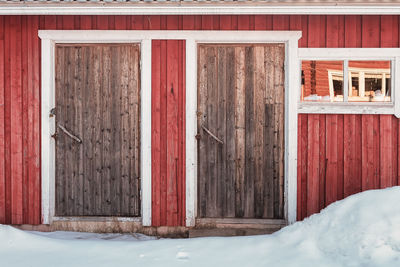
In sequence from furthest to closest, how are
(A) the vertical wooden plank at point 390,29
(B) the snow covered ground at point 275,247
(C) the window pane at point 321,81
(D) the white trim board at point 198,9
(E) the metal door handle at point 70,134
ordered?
(E) the metal door handle at point 70,134 < (C) the window pane at point 321,81 < (A) the vertical wooden plank at point 390,29 < (D) the white trim board at point 198,9 < (B) the snow covered ground at point 275,247

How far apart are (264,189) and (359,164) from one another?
1323 mm

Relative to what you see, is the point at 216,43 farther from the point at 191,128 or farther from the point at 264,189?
the point at 264,189

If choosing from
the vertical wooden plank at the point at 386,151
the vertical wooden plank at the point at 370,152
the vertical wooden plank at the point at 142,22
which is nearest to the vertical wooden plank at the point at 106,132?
the vertical wooden plank at the point at 142,22

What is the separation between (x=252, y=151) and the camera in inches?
215

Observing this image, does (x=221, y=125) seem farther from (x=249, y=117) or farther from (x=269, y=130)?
(x=269, y=130)

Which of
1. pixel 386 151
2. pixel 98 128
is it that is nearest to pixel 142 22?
pixel 98 128

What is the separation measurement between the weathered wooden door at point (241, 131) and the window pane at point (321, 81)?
32 cm

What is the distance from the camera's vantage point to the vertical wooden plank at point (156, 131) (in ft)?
17.8

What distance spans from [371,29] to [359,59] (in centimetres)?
42

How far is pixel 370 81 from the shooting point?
5402 millimetres

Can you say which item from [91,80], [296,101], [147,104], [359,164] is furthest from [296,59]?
[91,80]

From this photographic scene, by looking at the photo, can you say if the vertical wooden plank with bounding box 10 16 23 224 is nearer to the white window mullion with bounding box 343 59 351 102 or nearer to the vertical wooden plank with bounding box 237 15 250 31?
the vertical wooden plank with bounding box 237 15 250 31

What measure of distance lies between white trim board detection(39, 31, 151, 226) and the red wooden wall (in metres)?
0.09

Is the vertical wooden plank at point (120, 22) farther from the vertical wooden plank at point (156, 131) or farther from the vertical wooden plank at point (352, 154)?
the vertical wooden plank at point (352, 154)
